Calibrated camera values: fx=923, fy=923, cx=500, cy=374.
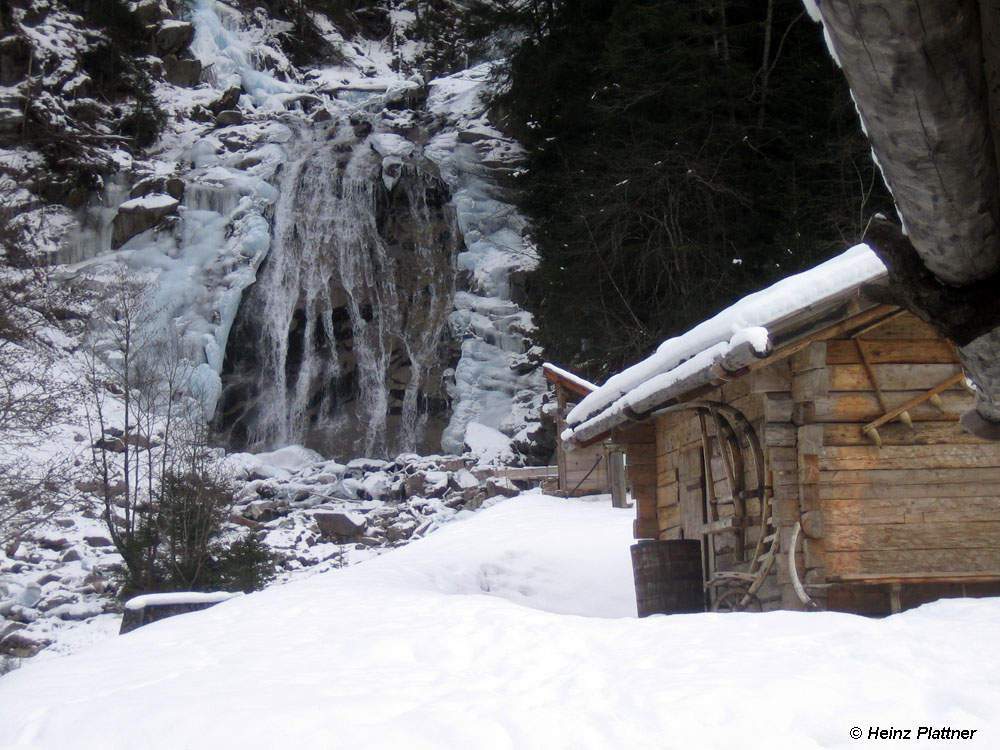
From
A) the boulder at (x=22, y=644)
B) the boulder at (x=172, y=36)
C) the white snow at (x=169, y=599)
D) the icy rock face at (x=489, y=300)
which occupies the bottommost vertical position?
the boulder at (x=22, y=644)

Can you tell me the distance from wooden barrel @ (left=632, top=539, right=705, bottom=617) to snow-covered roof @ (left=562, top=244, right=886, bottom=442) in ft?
4.29

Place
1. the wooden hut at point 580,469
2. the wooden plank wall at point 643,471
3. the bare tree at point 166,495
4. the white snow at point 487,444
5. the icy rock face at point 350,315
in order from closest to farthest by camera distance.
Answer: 1. the wooden plank wall at point 643,471
2. the bare tree at point 166,495
3. the wooden hut at point 580,469
4. the white snow at point 487,444
5. the icy rock face at point 350,315

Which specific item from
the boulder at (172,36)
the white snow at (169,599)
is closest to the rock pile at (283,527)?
the white snow at (169,599)

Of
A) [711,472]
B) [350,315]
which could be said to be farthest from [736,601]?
[350,315]

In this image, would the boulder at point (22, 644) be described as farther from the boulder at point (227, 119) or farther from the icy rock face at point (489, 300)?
the boulder at point (227, 119)

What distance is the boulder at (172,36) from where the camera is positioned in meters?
31.2

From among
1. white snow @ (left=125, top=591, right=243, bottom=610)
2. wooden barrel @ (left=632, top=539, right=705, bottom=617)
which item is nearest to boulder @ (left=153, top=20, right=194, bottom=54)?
white snow @ (left=125, top=591, right=243, bottom=610)

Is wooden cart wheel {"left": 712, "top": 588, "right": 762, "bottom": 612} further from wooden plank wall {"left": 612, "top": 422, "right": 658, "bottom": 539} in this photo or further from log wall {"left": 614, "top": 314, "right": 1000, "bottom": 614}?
wooden plank wall {"left": 612, "top": 422, "right": 658, "bottom": 539}

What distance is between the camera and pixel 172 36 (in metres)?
31.4

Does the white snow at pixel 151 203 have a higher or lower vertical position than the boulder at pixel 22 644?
higher

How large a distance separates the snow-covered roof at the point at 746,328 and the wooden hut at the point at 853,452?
Answer: 1 centimetres

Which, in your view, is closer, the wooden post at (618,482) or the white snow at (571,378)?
the white snow at (571,378)

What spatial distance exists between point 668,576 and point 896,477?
2.14m

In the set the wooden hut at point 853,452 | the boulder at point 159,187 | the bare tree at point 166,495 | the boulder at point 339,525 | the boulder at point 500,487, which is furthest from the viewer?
the boulder at point 159,187
